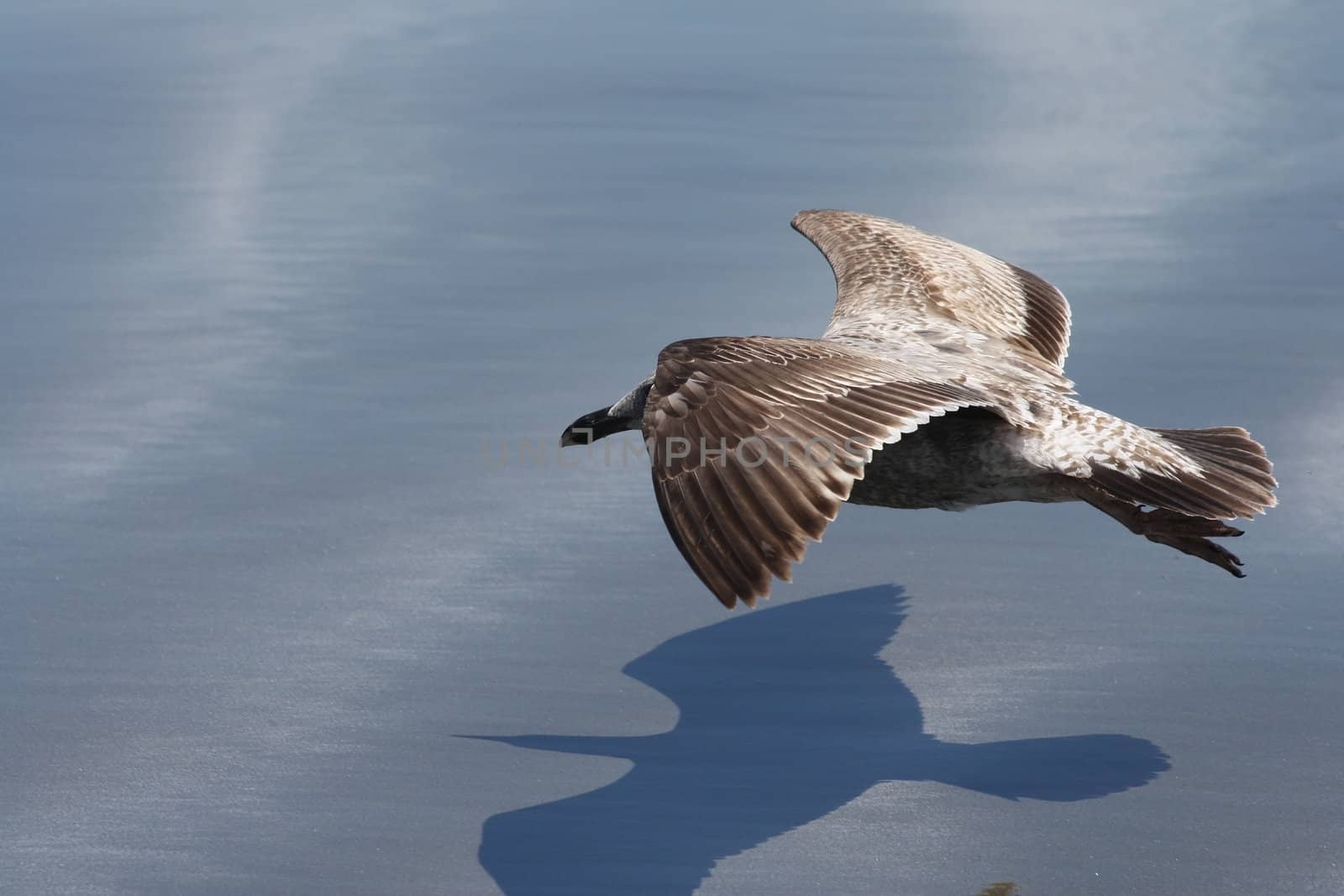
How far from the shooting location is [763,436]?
514 cm

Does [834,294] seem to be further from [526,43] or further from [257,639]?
[526,43]

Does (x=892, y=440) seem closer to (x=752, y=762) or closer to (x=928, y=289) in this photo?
(x=752, y=762)

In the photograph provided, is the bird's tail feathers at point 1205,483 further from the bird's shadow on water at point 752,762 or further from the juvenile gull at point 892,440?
the bird's shadow on water at point 752,762

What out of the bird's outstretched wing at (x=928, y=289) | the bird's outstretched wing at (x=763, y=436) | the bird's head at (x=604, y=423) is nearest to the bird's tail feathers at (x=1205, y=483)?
the bird's outstretched wing at (x=763, y=436)

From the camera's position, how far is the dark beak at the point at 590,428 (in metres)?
7.00

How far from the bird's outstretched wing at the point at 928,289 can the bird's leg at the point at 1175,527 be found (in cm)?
141

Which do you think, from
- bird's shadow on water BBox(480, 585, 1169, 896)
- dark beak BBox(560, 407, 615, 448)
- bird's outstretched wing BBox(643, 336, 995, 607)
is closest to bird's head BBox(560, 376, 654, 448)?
dark beak BBox(560, 407, 615, 448)

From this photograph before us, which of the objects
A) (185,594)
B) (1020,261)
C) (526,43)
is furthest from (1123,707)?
(526,43)

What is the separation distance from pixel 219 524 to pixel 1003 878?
3653 millimetres

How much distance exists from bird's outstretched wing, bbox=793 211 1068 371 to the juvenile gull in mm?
18

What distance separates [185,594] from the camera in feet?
22.8

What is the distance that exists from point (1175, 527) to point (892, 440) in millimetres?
1229

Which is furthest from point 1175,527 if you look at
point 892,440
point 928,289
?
point 928,289

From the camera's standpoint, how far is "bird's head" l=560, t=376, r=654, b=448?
6.90 metres
